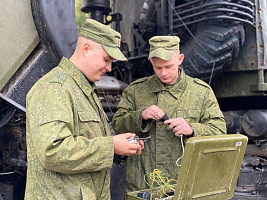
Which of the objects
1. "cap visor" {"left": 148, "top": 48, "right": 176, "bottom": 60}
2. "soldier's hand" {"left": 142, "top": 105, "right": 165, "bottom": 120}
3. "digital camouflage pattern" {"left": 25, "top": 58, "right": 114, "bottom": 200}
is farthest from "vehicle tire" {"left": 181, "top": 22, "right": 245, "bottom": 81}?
"digital camouflage pattern" {"left": 25, "top": 58, "right": 114, "bottom": 200}

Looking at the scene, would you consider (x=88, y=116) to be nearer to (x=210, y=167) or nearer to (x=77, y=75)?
(x=77, y=75)

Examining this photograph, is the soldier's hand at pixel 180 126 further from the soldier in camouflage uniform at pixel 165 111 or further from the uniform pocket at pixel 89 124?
the uniform pocket at pixel 89 124

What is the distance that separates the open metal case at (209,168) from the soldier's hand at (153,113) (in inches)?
20.9

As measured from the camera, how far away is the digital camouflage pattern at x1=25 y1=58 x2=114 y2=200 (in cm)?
177

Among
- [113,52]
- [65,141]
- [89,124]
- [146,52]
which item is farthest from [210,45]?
[65,141]

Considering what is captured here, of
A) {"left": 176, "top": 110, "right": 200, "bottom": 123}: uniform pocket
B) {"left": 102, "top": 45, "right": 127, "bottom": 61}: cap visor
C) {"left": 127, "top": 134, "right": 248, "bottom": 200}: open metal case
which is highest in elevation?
{"left": 102, "top": 45, "right": 127, "bottom": 61}: cap visor

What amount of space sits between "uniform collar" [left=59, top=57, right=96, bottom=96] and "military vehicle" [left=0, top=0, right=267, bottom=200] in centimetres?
72

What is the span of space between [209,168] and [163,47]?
3.16 ft

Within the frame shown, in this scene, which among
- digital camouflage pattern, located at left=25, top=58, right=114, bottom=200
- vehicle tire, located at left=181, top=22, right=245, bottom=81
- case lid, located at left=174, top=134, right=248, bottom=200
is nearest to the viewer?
digital camouflage pattern, located at left=25, top=58, right=114, bottom=200

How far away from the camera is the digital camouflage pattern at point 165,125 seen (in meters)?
2.70

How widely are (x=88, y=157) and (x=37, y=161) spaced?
0.27 metres

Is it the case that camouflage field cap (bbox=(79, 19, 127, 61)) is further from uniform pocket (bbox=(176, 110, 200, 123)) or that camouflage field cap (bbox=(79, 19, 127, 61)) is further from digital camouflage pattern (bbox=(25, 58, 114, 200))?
uniform pocket (bbox=(176, 110, 200, 123))

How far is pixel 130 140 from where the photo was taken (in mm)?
1994

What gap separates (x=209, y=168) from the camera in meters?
2.03
